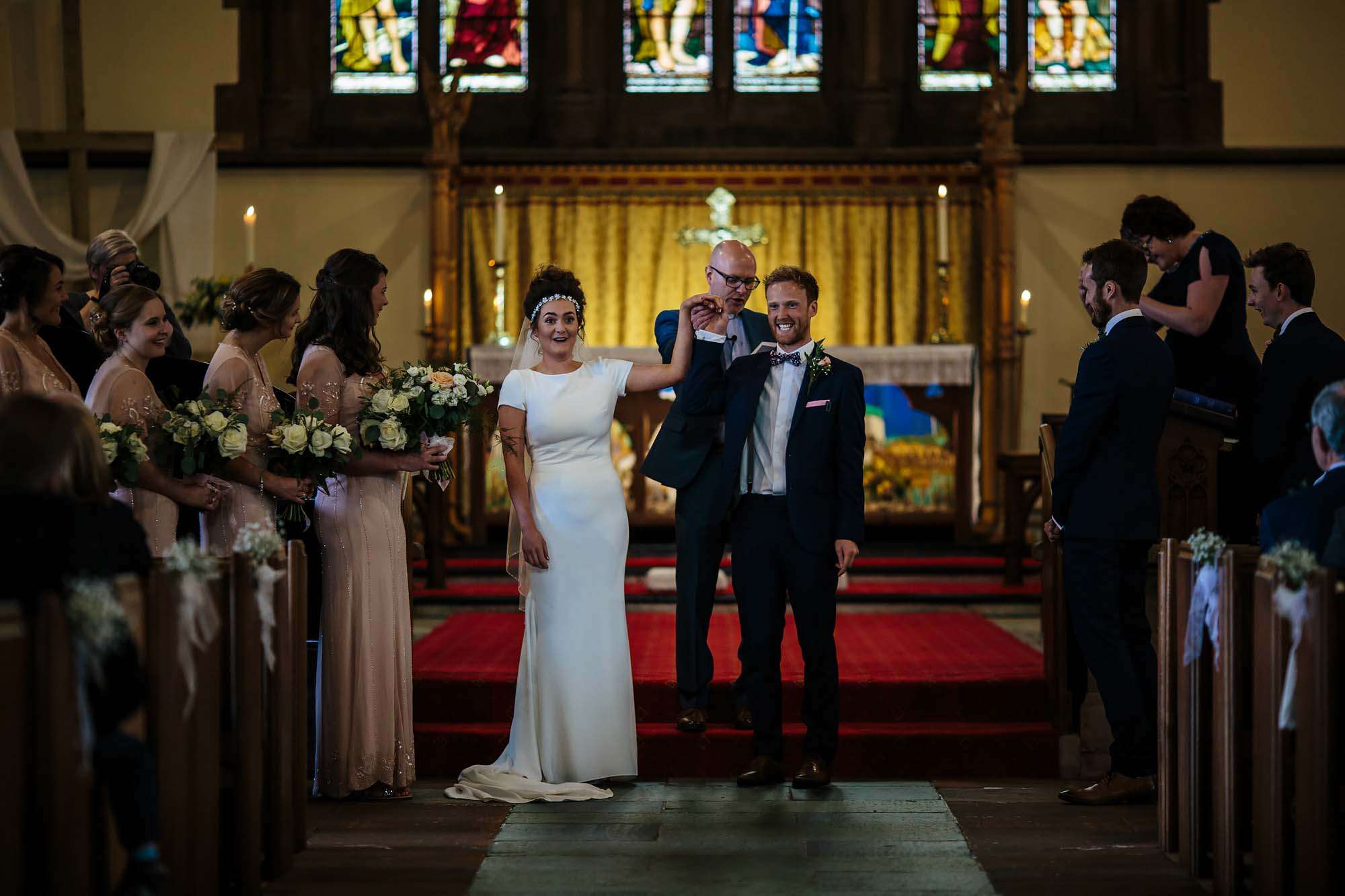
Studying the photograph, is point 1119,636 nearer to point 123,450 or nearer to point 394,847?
point 394,847

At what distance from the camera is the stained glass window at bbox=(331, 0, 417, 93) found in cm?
1162

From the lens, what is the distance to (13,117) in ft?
36.3

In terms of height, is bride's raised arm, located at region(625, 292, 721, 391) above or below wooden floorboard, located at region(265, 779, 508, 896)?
above

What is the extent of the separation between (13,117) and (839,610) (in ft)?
26.0

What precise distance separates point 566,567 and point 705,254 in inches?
269

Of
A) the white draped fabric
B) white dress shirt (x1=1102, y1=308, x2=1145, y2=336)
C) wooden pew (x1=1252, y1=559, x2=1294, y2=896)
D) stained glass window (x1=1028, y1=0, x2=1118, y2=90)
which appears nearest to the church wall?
stained glass window (x1=1028, y1=0, x2=1118, y2=90)

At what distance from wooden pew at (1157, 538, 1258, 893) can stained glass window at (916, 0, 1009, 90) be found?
26.7ft

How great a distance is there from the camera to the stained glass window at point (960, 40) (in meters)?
11.5

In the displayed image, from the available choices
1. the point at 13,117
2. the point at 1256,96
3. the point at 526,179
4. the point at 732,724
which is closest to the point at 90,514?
the point at 732,724

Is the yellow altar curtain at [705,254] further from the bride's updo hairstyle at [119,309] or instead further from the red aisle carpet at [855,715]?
the bride's updo hairstyle at [119,309]

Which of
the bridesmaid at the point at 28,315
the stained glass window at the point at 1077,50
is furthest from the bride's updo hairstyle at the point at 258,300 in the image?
the stained glass window at the point at 1077,50

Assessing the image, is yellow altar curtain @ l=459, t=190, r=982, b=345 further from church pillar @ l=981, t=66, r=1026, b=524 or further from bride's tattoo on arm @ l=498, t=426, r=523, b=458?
bride's tattoo on arm @ l=498, t=426, r=523, b=458

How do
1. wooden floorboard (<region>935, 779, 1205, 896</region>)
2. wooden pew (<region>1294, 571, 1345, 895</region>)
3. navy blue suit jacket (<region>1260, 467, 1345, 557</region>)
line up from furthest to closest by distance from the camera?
wooden floorboard (<region>935, 779, 1205, 896</region>) → navy blue suit jacket (<region>1260, 467, 1345, 557</region>) → wooden pew (<region>1294, 571, 1345, 895</region>)

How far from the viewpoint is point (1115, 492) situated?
443 cm
